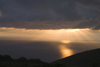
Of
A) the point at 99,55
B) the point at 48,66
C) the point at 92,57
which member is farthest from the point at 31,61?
the point at 99,55

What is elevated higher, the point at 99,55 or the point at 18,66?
the point at 99,55

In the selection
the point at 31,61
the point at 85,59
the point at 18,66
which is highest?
the point at 85,59

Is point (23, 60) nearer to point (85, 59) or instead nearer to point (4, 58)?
point (4, 58)

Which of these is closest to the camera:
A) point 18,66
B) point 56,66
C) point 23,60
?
point 56,66

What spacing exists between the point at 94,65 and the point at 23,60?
1944cm

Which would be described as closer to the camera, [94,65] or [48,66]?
[94,65]

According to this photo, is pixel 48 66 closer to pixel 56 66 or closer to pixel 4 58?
pixel 56 66

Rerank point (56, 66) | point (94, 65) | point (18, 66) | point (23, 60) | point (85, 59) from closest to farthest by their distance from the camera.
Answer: point (94, 65), point (56, 66), point (18, 66), point (23, 60), point (85, 59)

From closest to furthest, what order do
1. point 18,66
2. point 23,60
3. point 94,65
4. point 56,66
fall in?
1. point 94,65
2. point 56,66
3. point 18,66
4. point 23,60

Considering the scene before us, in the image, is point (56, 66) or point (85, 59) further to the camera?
point (85, 59)

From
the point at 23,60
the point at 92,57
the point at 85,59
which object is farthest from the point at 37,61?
the point at 92,57

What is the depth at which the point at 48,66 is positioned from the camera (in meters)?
20.4

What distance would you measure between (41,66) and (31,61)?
11662mm

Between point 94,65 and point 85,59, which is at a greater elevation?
point 85,59
